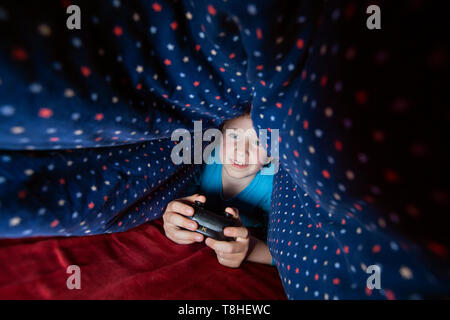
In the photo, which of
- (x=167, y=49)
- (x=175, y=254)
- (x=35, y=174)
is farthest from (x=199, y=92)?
(x=175, y=254)

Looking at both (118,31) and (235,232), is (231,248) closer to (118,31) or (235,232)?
(235,232)

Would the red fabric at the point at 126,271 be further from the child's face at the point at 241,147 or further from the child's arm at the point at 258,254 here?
the child's face at the point at 241,147

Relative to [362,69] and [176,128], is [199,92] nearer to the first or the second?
[176,128]

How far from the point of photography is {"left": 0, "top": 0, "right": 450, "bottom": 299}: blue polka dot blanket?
18 cm

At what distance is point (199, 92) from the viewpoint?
426mm

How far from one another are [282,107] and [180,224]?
401 millimetres

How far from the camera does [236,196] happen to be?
1.00m

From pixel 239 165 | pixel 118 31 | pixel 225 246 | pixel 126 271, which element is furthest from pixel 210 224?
pixel 118 31

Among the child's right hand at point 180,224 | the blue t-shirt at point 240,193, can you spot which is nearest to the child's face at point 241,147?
the blue t-shirt at point 240,193

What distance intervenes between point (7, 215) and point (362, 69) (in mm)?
488

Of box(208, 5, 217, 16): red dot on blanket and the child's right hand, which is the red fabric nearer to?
the child's right hand

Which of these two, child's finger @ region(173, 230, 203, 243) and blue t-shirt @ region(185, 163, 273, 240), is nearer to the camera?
child's finger @ region(173, 230, 203, 243)

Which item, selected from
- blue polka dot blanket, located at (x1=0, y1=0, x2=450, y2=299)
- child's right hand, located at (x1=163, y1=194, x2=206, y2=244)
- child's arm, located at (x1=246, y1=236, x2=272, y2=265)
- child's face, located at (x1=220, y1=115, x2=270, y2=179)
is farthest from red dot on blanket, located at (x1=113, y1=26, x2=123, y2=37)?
child's arm, located at (x1=246, y1=236, x2=272, y2=265)

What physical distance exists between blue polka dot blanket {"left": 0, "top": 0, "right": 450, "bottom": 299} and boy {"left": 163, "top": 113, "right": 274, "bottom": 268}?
158 mm
